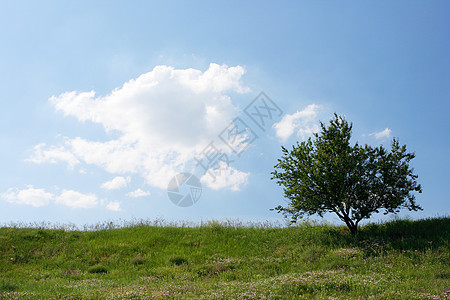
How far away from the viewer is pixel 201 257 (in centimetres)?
1956

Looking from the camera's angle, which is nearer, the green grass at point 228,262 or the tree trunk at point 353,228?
the green grass at point 228,262

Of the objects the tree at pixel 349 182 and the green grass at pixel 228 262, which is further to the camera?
the tree at pixel 349 182

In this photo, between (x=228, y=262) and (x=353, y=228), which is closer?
(x=228, y=262)

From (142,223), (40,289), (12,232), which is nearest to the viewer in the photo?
(40,289)

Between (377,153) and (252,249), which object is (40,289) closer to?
(252,249)

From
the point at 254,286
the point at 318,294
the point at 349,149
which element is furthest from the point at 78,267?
the point at 349,149

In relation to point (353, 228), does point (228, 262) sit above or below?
below

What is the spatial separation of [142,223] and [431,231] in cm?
2052

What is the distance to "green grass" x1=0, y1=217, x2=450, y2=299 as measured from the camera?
37.4 ft

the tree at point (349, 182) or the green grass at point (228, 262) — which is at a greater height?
the tree at point (349, 182)

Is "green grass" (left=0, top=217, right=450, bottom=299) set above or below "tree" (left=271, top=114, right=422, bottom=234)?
below

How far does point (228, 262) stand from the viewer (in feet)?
58.2

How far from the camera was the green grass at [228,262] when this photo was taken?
1140 cm

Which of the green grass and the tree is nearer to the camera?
the green grass
